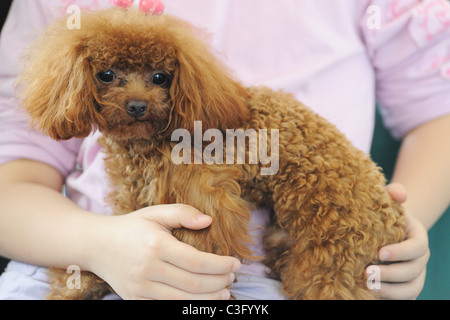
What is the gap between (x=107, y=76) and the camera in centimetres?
70

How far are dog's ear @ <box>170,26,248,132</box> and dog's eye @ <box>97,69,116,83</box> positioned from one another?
0.35 feet

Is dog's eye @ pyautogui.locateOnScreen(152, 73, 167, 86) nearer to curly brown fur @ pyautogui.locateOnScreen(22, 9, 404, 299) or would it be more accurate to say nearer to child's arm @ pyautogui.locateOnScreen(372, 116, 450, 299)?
curly brown fur @ pyautogui.locateOnScreen(22, 9, 404, 299)

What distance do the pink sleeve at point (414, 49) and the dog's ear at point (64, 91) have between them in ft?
2.72

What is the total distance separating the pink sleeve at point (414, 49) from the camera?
1.11 meters

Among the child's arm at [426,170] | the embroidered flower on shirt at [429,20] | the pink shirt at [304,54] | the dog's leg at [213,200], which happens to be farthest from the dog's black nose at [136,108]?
the embroidered flower on shirt at [429,20]

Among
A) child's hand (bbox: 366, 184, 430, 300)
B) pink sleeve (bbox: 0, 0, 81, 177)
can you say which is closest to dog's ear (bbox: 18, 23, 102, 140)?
pink sleeve (bbox: 0, 0, 81, 177)

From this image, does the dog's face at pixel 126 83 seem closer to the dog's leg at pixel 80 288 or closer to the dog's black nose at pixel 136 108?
the dog's black nose at pixel 136 108

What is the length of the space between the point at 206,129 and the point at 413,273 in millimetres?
566

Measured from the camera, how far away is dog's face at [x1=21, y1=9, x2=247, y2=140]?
675 millimetres

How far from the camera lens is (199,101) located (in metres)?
0.72

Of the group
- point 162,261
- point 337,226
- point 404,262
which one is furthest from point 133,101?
point 404,262

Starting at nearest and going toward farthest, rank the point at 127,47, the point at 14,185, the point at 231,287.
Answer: the point at 127,47 → the point at 231,287 → the point at 14,185

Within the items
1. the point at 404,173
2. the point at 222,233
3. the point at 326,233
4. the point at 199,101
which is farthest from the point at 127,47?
the point at 404,173

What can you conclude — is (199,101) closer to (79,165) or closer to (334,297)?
(334,297)
